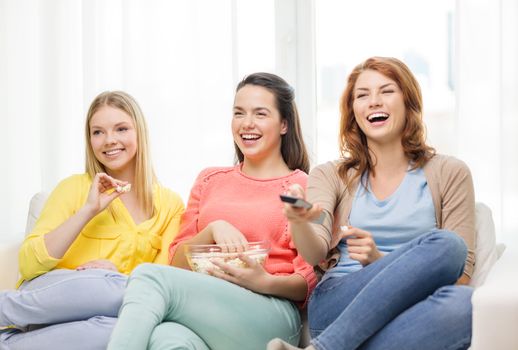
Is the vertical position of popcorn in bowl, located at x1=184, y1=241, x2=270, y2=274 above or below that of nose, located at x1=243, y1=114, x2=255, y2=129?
below

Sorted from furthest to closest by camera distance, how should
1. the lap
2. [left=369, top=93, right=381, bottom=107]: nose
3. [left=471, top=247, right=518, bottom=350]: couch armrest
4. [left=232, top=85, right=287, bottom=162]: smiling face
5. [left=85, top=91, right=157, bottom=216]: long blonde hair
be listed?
[left=85, top=91, right=157, bottom=216]: long blonde hair < [left=232, top=85, right=287, bottom=162]: smiling face < [left=369, top=93, right=381, bottom=107]: nose < the lap < [left=471, top=247, right=518, bottom=350]: couch armrest

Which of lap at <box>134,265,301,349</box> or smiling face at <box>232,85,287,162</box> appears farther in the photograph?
smiling face at <box>232,85,287,162</box>

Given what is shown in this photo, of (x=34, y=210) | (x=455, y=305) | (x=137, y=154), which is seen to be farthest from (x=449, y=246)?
(x=34, y=210)

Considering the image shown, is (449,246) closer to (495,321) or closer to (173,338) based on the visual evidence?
(495,321)

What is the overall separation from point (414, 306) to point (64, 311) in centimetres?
96

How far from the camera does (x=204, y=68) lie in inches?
131

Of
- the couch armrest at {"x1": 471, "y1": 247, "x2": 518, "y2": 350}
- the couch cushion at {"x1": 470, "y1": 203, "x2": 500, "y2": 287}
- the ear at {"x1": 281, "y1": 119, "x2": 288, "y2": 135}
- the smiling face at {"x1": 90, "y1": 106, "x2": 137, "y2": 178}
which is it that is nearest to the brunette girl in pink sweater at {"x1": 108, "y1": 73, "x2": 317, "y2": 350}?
the ear at {"x1": 281, "y1": 119, "x2": 288, "y2": 135}

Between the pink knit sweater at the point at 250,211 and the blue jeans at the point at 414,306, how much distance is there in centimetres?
39

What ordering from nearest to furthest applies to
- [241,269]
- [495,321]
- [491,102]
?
[495,321], [241,269], [491,102]

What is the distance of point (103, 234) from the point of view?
98.3 inches

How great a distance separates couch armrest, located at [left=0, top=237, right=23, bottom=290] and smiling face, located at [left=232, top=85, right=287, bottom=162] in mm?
840

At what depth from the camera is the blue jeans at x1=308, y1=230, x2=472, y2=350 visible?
1808 millimetres

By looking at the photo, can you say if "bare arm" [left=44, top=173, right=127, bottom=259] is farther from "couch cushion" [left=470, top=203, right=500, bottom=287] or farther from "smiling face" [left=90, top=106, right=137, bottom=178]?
"couch cushion" [left=470, top=203, right=500, bottom=287]

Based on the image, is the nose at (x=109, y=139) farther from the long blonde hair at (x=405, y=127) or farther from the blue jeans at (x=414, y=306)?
the blue jeans at (x=414, y=306)
